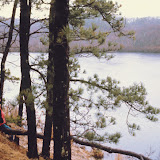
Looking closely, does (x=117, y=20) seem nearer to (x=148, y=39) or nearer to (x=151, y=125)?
(x=151, y=125)

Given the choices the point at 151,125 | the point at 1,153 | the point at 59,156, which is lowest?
the point at 151,125

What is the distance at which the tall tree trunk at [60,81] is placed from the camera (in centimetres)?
297

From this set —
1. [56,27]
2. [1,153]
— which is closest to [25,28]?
[56,27]

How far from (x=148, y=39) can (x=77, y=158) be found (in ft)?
239

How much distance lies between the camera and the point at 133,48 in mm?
65625

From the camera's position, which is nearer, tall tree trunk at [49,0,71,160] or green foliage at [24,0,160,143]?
tall tree trunk at [49,0,71,160]

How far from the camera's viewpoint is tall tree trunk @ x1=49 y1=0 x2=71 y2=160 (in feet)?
9.74

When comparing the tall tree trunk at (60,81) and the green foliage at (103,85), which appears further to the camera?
the green foliage at (103,85)

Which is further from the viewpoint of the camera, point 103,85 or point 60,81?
point 103,85

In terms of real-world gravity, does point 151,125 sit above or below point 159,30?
below

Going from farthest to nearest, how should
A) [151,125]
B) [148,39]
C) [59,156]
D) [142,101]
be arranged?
[148,39], [151,125], [142,101], [59,156]

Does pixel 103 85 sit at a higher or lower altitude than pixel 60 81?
lower

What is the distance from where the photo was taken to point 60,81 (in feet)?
10.0

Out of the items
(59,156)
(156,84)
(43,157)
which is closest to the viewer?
(59,156)
